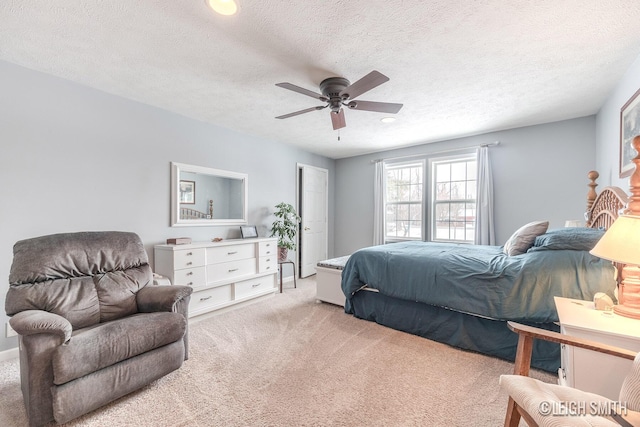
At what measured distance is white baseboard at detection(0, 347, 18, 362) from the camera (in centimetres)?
224

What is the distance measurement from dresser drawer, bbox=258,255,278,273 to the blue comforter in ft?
5.12

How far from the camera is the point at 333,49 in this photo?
2.03 meters

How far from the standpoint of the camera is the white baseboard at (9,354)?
224cm

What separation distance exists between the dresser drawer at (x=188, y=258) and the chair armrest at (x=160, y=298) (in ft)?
2.43

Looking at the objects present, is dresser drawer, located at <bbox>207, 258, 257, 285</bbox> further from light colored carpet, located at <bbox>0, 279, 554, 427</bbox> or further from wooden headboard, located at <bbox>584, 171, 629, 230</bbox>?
wooden headboard, located at <bbox>584, 171, 629, 230</bbox>

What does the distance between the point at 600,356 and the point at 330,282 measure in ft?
8.48

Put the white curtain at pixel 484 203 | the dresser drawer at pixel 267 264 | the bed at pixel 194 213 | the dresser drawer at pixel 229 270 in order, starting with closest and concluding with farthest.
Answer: the dresser drawer at pixel 229 270 < the bed at pixel 194 213 < the dresser drawer at pixel 267 264 < the white curtain at pixel 484 203

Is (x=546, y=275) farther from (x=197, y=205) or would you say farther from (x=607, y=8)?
(x=197, y=205)

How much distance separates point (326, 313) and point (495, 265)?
1891mm

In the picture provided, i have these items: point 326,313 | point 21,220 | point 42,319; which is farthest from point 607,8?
point 21,220

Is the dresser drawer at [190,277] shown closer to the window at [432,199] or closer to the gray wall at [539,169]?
the window at [432,199]

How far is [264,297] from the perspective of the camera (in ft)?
13.0

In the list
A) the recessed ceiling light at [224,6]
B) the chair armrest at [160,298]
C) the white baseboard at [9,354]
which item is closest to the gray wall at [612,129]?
the recessed ceiling light at [224,6]

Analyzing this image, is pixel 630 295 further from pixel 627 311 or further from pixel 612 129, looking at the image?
pixel 612 129
